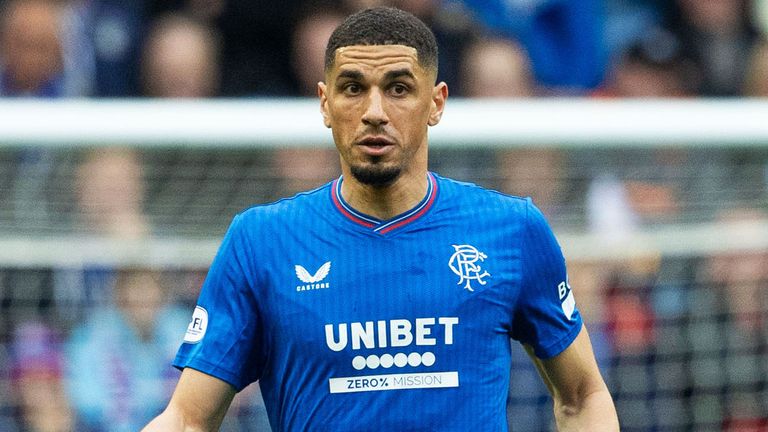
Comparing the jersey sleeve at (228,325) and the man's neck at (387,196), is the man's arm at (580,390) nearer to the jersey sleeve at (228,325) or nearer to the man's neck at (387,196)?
the man's neck at (387,196)

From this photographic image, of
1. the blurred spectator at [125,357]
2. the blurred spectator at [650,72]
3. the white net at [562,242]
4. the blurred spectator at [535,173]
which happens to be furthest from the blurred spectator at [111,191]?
the blurred spectator at [650,72]

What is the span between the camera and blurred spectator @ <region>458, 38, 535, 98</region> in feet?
25.3

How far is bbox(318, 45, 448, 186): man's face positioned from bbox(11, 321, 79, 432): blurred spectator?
3209 millimetres

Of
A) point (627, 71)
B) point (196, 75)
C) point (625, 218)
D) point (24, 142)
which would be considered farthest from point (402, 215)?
point (627, 71)

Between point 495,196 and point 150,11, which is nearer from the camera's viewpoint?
point 495,196

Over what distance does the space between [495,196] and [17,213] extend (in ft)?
11.1

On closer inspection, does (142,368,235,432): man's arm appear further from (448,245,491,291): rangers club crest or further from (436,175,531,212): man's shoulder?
(436,175,531,212): man's shoulder

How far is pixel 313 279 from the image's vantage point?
379cm

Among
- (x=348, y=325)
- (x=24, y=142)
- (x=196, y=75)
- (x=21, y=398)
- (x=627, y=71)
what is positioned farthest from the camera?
(x=627, y=71)

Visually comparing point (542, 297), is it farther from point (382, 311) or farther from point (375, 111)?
point (375, 111)

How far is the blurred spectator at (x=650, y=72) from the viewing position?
27.2 feet

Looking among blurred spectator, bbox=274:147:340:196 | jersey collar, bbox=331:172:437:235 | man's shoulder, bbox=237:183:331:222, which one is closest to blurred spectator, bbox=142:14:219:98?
blurred spectator, bbox=274:147:340:196

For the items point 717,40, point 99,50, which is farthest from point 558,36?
point 99,50

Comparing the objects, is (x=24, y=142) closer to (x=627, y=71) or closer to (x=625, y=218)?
(x=625, y=218)
